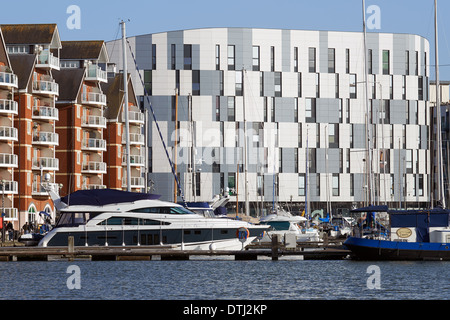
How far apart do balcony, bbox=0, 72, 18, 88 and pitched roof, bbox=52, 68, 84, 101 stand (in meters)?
15.5

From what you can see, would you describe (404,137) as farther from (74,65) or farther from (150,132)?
(74,65)

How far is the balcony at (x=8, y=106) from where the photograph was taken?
3679 inches

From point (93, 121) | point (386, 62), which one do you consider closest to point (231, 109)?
point (386, 62)

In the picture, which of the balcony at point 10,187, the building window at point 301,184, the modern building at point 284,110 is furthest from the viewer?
the building window at point 301,184

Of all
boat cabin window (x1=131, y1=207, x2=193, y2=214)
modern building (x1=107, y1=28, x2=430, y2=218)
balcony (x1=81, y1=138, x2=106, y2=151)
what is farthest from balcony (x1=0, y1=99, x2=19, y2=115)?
modern building (x1=107, y1=28, x2=430, y2=218)

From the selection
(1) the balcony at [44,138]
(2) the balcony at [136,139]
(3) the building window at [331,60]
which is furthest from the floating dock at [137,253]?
(3) the building window at [331,60]

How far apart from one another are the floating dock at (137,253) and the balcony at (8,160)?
2960 centimetres

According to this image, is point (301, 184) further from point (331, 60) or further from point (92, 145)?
point (92, 145)

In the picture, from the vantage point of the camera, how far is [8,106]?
94000mm

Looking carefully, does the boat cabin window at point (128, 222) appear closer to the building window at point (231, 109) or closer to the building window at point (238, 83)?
the building window at point (231, 109)

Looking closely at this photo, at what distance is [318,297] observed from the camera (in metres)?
43.8

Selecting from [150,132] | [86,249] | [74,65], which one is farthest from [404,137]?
[86,249]

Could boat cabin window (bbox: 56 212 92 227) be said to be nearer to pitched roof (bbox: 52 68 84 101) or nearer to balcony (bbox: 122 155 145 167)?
pitched roof (bbox: 52 68 84 101)

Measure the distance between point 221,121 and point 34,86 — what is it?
45.6 m
